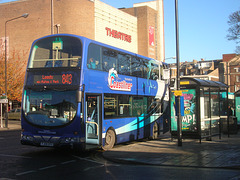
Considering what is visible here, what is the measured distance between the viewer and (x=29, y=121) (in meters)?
13.1

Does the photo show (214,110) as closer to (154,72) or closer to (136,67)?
(154,72)

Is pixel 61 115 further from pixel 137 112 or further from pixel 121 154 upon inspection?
pixel 137 112

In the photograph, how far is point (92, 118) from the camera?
13.8 metres

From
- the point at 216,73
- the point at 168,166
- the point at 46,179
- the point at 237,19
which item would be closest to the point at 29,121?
the point at 46,179

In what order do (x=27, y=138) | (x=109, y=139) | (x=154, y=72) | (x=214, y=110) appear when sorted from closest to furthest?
(x=27, y=138) < (x=109, y=139) < (x=214, y=110) < (x=154, y=72)

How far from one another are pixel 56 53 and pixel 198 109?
6992 mm

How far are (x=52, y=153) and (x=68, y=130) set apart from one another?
2.18 m

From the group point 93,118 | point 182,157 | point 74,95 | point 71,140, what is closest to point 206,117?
point 182,157

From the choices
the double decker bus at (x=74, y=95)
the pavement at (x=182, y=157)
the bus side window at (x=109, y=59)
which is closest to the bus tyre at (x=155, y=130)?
the double decker bus at (x=74, y=95)

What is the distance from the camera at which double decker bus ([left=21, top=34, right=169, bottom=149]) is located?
41.3ft

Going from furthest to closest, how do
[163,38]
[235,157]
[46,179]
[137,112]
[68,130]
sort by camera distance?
[163,38], [137,112], [68,130], [235,157], [46,179]

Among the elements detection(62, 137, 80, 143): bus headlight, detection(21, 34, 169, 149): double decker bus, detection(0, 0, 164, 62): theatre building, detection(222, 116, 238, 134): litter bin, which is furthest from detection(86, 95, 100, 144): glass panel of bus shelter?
detection(0, 0, 164, 62): theatre building

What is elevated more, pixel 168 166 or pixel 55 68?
pixel 55 68

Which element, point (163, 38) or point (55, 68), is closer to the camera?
point (55, 68)
